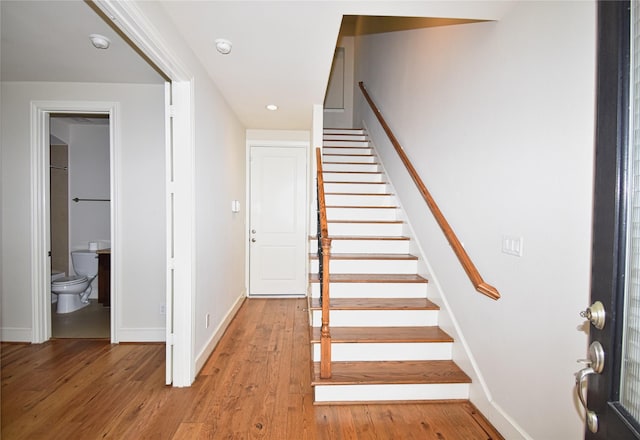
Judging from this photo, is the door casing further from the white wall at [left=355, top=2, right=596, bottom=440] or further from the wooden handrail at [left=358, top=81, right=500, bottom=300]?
the white wall at [left=355, top=2, right=596, bottom=440]

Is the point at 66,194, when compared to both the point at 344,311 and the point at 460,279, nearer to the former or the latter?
the point at 344,311

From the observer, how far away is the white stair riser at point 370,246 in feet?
10.5

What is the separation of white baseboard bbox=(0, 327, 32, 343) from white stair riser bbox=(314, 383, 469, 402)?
2.88m

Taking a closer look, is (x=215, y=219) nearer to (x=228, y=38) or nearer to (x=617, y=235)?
(x=228, y=38)

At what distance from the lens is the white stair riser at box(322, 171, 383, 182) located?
408cm

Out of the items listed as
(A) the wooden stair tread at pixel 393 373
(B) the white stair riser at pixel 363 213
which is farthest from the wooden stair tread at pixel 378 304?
(B) the white stair riser at pixel 363 213

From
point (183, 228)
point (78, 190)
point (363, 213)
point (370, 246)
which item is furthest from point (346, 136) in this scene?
point (78, 190)

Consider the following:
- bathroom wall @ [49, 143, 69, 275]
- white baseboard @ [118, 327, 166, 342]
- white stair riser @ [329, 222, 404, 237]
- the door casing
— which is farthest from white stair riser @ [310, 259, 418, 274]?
bathroom wall @ [49, 143, 69, 275]

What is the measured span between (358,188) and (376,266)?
4.15 feet

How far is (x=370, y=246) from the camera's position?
10.6 feet

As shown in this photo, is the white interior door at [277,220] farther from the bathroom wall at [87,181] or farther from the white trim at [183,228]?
the white trim at [183,228]

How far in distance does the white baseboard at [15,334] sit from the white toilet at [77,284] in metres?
0.68

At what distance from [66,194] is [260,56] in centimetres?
378

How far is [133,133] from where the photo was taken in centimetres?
297
